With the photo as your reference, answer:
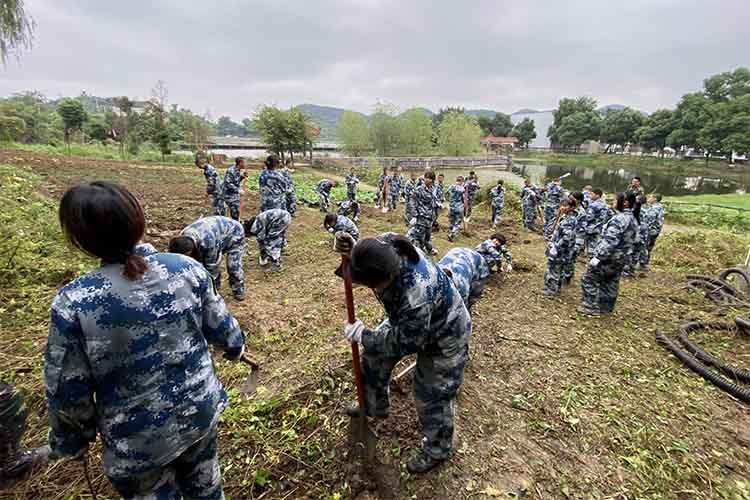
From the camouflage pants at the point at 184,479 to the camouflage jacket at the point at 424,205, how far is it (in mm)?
7145

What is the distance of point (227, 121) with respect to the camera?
128m

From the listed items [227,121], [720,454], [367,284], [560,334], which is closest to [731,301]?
[560,334]

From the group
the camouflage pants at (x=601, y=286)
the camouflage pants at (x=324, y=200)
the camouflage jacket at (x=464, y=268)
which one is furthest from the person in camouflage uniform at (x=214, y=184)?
the camouflage pants at (x=601, y=286)

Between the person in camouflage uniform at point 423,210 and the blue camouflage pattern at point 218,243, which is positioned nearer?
the blue camouflage pattern at point 218,243

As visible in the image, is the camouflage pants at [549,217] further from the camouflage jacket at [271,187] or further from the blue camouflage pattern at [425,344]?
the blue camouflage pattern at [425,344]

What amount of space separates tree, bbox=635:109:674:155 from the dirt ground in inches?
2140

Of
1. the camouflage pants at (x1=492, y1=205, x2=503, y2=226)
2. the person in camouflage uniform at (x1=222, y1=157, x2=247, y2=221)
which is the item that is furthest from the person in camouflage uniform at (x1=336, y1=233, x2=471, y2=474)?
the camouflage pants at (x1=492, y1=205, x2=503, y2=226)

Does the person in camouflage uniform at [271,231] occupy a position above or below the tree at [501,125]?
below

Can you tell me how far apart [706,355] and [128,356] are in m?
6.02

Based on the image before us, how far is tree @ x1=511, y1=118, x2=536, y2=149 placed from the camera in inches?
2875

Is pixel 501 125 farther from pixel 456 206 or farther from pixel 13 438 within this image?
pixel 13 438

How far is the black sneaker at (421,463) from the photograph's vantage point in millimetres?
2543

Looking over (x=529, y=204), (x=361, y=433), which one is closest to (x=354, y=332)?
(x=361, y=433)

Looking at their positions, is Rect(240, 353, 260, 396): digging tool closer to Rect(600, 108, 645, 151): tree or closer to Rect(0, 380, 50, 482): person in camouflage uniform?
Rect(0, 380, 50, 482): person in camouflage uniform
